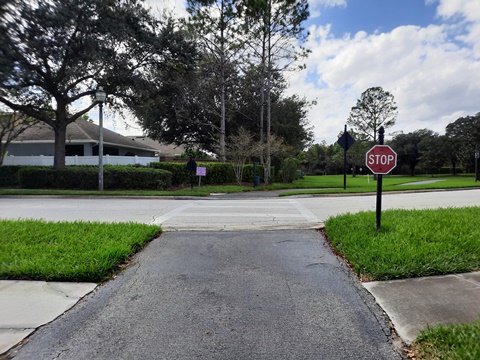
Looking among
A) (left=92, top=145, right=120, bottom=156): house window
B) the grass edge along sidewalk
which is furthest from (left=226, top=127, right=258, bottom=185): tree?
the grass edge along sidewalk

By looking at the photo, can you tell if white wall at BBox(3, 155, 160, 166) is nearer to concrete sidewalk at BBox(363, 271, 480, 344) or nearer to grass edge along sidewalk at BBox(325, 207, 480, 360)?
grass edge along sidewalk at BBox(325, 207, 480, 360)

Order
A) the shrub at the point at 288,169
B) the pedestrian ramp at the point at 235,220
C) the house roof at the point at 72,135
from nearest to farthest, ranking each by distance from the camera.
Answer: the pedestrian ramp at the point at 235,220
the shrub at the point at 288,169
the house roof at the point at 72,135

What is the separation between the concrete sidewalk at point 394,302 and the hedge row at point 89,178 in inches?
553

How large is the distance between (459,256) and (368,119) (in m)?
47.1

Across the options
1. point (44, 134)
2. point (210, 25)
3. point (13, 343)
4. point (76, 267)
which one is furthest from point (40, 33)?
point (44, 134)

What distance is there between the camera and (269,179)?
23719mm

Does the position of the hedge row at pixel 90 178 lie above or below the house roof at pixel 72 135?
below

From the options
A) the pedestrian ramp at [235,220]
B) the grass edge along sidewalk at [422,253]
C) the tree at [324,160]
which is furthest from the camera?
the tree at [324,160]

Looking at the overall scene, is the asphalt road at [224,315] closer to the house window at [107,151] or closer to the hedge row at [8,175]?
the hedge row at [8,175]

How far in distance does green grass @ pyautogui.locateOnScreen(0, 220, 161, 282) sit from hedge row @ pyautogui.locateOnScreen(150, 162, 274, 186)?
13.7m

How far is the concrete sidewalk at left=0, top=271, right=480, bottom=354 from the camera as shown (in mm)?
2863

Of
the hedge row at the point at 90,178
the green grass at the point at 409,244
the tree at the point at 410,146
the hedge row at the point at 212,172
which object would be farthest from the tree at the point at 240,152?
→ the tree at the point at 410,146

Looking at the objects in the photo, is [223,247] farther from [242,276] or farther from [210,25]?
[210,25]

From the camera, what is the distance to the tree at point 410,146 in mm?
57844
